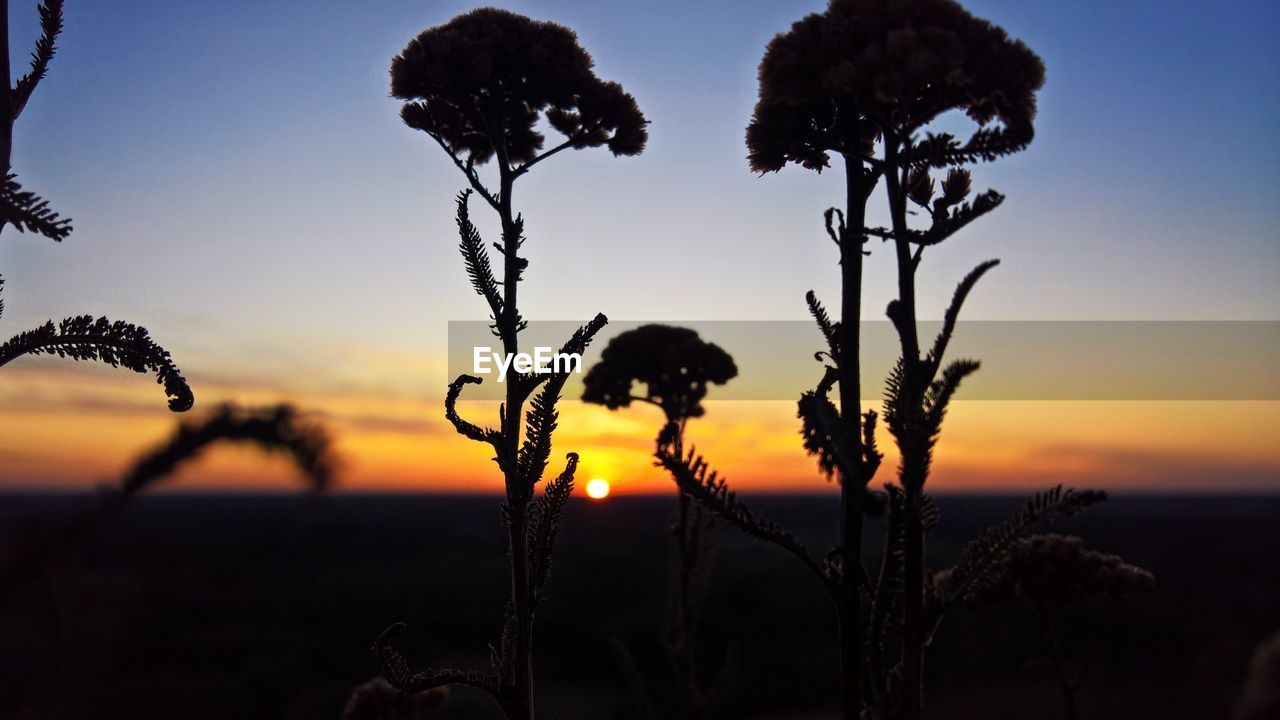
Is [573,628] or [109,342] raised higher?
[109,342]

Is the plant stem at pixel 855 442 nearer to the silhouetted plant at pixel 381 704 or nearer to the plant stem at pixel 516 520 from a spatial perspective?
the plant stem at pixel 516 520

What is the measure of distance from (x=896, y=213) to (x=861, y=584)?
1757mm

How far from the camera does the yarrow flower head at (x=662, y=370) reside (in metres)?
9.28

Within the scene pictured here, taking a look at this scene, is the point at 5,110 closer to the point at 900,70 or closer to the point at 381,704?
the point at 900,70

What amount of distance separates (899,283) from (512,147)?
3552 millimetres

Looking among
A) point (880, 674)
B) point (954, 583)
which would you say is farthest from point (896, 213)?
point (880, 674)

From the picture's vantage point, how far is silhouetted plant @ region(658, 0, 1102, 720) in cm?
365

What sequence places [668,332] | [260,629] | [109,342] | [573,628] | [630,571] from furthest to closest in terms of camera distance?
[630,571]
[573,628]
[260,629]
[668,332]
[109,342]

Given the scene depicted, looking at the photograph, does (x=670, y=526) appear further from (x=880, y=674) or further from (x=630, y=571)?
(x=630, y=571)

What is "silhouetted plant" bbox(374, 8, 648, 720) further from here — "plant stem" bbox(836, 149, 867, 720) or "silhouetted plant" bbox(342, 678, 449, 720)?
"plant stem" bbox(836, 149, 867, 720)

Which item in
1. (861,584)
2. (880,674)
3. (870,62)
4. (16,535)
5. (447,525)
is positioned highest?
(870,62)

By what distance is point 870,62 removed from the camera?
3.83m

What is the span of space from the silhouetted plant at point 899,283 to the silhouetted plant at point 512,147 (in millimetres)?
1986

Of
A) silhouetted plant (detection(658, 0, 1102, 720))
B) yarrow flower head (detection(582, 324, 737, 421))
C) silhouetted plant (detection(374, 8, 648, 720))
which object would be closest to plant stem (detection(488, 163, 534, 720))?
silhouetted plant (detection(374, 8, 648, 720))
